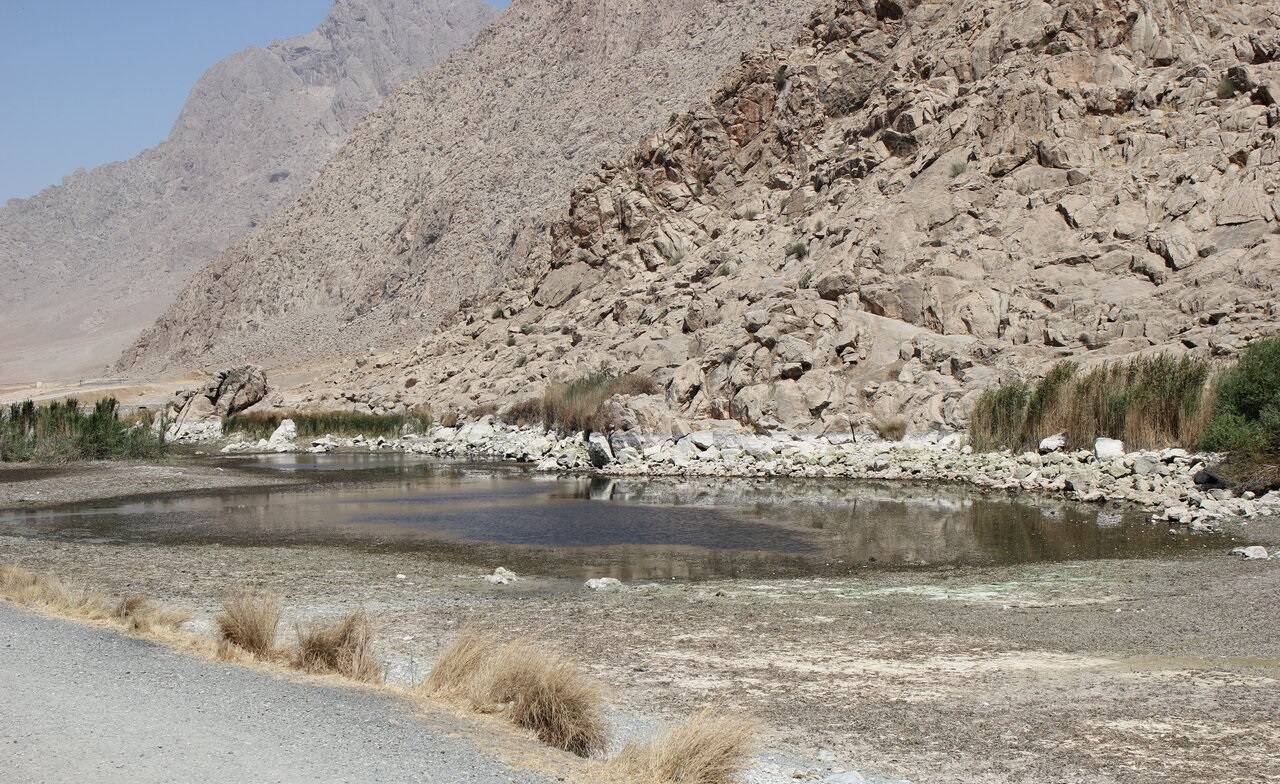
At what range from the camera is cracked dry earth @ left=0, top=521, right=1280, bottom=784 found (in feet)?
21.7

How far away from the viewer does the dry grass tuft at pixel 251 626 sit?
8273 millimetres

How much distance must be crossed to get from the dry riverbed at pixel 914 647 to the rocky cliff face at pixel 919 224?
18206 millimetres

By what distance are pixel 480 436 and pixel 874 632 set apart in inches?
1466

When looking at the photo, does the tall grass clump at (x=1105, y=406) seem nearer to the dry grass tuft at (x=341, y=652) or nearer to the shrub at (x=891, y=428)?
the shrub at (x=891, y=428)

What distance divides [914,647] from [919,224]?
34.3 metres

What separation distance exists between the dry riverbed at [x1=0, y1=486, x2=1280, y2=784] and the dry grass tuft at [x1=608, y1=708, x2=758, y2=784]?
0.53 meters

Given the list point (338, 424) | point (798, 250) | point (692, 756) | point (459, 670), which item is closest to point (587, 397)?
point (798, 250)

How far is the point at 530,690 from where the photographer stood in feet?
21.8

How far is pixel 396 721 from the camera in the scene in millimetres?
6289

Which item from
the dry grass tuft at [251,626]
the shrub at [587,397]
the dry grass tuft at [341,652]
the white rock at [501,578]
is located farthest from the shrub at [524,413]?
the dry grass tuft at [341,652]

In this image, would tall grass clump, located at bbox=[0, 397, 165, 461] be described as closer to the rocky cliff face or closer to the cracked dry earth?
the rocky cliff face

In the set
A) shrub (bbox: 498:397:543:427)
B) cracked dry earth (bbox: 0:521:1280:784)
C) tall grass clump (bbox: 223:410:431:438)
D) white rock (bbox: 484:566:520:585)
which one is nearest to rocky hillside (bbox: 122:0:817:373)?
tall grass clump (bbox: 223:410:431:438)

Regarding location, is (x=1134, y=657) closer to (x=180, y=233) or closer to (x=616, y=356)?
(x=616, y=356)

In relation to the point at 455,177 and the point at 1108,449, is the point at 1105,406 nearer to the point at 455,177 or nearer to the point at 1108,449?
the point at 1108,449
